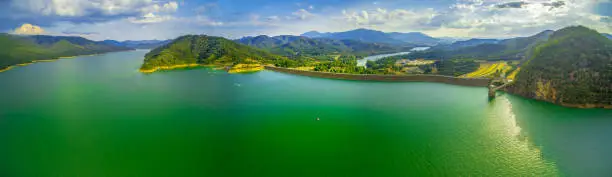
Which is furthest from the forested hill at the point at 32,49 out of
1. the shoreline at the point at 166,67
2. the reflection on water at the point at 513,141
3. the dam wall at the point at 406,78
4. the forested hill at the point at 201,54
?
the reflection on water at the point at 513,141

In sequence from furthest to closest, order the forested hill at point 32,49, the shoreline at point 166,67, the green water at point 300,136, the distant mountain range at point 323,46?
the distant mountain range at point 323,46, the forested hill at point 32,49, the shoreline at point 166,67, the green water at point 300,136

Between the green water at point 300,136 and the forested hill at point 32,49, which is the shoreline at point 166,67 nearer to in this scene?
the green water at point 300,136

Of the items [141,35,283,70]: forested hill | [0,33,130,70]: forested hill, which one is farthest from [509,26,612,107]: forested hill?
[0,33,130,70]: forested hill

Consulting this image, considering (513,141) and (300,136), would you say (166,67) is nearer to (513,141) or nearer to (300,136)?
(300,136)

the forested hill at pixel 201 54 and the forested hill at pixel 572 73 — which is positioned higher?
the forested hill at pixel 201 54

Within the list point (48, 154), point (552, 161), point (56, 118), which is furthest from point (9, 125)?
point (552, 161)
